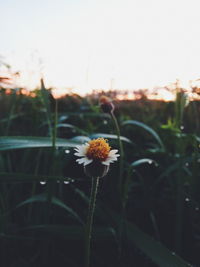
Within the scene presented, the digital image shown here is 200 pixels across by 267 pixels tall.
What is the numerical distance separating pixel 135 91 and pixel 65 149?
1.64 meters

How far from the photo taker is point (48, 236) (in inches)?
38.8

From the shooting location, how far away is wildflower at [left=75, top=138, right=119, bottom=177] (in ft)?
1.98

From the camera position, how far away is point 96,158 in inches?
24.7

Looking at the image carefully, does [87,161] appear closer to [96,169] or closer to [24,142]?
[96,169]

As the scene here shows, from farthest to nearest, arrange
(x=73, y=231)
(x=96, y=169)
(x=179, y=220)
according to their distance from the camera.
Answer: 1. (x=179, y=220)
2. (x=73, y=231)
3. (x=96, y=169)

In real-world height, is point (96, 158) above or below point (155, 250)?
above

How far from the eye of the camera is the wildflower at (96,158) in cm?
60

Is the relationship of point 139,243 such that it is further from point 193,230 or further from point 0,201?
point 0,201

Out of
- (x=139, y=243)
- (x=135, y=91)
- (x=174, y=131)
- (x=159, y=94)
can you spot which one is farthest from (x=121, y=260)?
(x=135, y=91)

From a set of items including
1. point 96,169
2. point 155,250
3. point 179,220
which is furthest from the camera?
point 179,220

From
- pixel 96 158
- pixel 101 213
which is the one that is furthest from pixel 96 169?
pixel 101 213

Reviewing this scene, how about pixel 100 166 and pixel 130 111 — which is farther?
pixel 130 111

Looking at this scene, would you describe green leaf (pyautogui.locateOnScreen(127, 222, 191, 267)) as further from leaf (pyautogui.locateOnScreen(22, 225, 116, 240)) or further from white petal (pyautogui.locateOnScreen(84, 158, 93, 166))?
white petal (pyautogui.locateOnScreen(84, 158, 93, 166))

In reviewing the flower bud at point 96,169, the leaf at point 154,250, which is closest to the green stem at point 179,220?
the leaf at point 154,250
